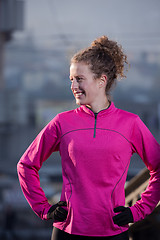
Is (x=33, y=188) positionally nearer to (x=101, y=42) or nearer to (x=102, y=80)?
(x=102, y=80)

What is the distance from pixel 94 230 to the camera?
1568 mm

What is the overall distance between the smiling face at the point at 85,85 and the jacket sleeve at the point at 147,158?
7.0 inches

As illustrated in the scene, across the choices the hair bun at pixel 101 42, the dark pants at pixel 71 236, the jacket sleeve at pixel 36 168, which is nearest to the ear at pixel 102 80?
the hair bun at pixel 101 42

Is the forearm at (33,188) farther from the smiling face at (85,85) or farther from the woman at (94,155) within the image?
the smiling face at (85,85)

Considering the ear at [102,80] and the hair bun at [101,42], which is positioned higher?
the hair bun at [101,42]

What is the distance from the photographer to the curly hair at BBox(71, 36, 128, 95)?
5.32ft

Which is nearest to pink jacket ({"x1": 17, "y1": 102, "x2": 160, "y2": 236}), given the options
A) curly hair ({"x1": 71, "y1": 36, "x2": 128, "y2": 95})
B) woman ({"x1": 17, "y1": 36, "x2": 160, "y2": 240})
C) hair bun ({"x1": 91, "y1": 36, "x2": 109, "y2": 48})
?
woman ({"x1": 17, "y1": 36, "x2": 160, "y2": 240})

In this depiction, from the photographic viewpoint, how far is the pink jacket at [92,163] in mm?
1568

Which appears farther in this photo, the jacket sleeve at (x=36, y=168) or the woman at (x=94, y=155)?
the jacket sleeve at (x=36, y=168)

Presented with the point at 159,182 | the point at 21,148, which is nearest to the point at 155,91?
the point at 21,148

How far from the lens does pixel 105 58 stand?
1.64m

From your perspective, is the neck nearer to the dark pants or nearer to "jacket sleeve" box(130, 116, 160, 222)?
"jacket sleeve" box(130, 116, 160, 222)

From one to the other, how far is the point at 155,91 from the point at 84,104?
8141 centimetres

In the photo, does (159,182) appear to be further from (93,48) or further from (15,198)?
(15,198)
